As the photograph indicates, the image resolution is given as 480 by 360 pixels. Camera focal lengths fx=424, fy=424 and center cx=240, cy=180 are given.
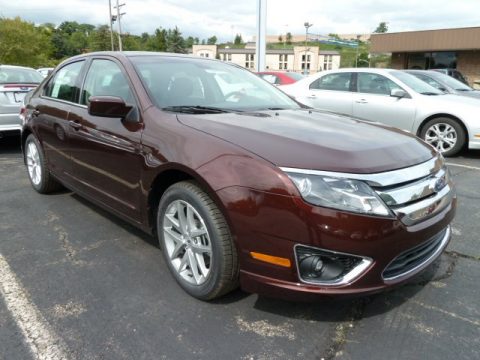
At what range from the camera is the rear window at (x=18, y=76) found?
7.36m

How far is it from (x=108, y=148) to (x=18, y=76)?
5.67m

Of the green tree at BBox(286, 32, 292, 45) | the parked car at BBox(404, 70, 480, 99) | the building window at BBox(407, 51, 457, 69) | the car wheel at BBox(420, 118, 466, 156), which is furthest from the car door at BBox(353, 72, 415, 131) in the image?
the green tree at BBox(286, 32, 292, 45)

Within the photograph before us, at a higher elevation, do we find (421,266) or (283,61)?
(283,61)

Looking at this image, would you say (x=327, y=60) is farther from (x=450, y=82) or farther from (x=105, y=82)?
(x=105, y=82)

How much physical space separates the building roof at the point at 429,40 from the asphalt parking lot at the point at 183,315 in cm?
2807

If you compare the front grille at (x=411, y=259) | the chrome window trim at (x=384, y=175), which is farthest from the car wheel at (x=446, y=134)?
the chrome window trim at (x=384, y=175)

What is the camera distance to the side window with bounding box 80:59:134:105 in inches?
123

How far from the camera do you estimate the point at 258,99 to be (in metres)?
3.42

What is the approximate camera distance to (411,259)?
2.27m

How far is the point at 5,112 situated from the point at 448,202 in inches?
260

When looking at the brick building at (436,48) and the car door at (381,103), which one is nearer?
the car door at (381,103)

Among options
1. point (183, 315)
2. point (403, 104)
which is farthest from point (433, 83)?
point (183, 315)

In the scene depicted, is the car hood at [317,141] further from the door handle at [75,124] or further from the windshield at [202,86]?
the door handle at [75,124]

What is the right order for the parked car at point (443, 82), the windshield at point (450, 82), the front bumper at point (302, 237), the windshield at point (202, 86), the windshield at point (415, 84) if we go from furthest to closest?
the windshield at point (450, 82) → the parked car at point (443, 82) → the windshield at point (415, 84) → the windshield at point (202, 86) → the front bumper at point (302, 237)
